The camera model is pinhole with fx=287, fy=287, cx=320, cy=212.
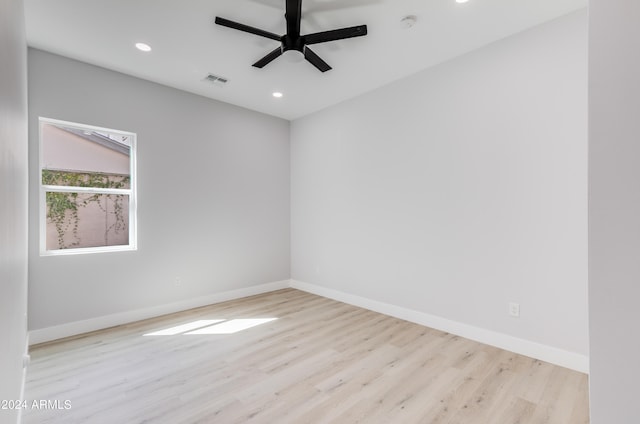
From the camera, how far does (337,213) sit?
14.3ft

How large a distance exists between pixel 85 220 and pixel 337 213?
316 cm

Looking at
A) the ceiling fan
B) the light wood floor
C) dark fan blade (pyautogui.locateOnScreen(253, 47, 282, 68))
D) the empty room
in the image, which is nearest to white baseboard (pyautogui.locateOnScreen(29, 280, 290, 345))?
the empty room

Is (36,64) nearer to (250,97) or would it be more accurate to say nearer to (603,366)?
(250,97)

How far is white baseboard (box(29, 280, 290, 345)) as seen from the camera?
2928 mm

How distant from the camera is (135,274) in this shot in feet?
11.5

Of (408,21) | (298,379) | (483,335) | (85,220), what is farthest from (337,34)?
(85,220)

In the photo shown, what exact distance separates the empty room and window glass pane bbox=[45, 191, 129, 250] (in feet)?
0.07

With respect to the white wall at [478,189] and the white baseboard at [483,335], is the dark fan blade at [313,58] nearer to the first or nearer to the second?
the white wall at [478,189]

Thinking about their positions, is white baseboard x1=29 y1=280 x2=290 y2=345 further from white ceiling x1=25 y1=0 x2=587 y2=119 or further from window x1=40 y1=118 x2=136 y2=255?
white ceiling x1=25 y1=0 x2=587 y2=119

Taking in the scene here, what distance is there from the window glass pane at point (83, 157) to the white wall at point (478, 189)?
2.81 m

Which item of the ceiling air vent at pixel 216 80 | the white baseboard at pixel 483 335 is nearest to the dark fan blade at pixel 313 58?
the ceiling air vent at pixel 216 80

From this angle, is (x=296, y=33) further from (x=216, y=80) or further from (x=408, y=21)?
(x=216, y=80)

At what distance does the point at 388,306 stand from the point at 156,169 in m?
3.46

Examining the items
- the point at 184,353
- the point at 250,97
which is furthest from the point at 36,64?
the point at 184,353
